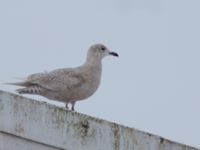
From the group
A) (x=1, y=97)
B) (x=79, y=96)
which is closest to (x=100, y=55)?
(x=79, y=96)

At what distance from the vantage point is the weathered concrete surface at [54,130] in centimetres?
719

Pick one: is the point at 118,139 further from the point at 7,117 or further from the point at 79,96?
the point at 79,96

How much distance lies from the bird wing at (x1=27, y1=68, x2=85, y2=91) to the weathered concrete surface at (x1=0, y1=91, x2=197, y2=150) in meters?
3.83

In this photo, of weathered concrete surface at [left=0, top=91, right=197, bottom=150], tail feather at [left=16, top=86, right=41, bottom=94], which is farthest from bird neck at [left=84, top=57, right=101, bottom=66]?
weathered concrete surface at [left=0, top=91, right=197, bottom=150]

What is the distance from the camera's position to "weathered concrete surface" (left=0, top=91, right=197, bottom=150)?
719 centimetres

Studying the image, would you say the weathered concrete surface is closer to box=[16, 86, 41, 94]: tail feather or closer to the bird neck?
box=[16, 86, 41, 94]: tail feather

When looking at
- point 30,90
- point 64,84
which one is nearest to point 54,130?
point 30,90

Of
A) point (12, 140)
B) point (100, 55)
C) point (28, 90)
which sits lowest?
point (12, 140)

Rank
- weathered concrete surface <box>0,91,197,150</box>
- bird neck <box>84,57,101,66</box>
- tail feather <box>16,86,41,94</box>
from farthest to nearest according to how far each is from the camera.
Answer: bird neck <box>84,57,101,66</box>, tail feather <box>16,86,41,94</box>, weathered concrete surface <box>0,91,197,150</box>

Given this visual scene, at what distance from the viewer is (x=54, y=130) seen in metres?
7.50

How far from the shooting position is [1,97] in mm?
7180

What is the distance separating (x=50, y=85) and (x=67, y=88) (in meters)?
0.28

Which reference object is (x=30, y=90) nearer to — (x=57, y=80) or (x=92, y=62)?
(x=57, y=80)

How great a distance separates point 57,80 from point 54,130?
4502 mm
